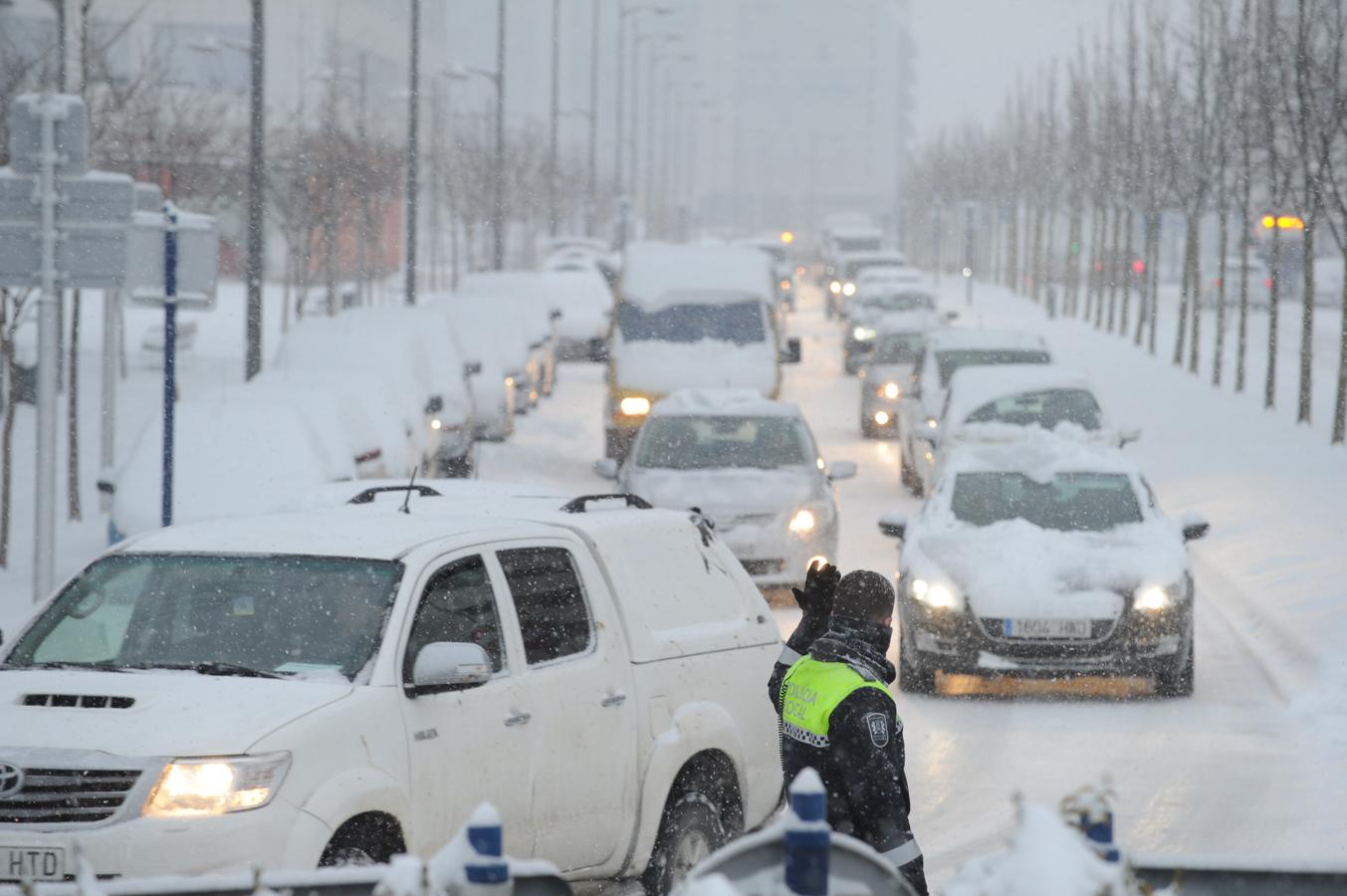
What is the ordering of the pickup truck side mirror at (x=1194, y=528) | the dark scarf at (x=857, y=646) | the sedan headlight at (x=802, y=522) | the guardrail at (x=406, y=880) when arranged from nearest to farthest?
the guardrail at (x=406, y=880) → the dark scarf at (x=857, y=646) → the pickup truck side mirror at (x=1194, y=528) → the sedan headlight at (x=802, y=522)

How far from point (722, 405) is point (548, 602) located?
506 inches

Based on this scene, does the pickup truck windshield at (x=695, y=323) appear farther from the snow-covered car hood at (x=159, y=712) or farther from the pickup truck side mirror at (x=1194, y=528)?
the snow-covered car hood at (x=159, y=712)

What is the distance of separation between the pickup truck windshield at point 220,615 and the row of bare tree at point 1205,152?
1935cm

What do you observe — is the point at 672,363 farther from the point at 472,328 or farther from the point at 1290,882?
the point at 1290,882

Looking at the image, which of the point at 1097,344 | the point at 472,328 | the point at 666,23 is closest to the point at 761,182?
the point at 666,23

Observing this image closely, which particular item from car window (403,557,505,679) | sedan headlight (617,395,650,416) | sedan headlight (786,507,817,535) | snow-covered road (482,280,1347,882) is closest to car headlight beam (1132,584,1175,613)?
snow-covered road (482,280,1347,882)

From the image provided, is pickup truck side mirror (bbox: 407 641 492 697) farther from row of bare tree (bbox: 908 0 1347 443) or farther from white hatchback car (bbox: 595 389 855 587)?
row of bare tree (bbox: 908 0 1347 443)

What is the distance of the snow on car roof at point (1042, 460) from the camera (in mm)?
15734

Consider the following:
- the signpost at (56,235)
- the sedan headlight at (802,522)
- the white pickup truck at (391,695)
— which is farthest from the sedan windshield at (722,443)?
the white pickup truck at (391,695)

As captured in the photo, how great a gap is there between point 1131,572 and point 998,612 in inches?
36.2

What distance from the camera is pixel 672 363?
27891 millimetres

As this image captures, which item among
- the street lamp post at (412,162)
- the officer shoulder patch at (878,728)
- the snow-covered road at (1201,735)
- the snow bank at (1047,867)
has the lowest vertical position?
the snow-covered road at (1201,735)

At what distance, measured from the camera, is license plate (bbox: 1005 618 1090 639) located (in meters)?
13.6

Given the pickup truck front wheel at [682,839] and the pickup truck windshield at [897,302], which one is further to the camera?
the pickup truck windshield at [897,302]
